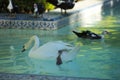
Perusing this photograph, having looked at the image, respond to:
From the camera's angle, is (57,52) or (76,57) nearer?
(57,52)

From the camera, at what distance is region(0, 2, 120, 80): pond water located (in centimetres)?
650

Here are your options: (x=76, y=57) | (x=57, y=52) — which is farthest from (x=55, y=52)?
(x=76, y=57)

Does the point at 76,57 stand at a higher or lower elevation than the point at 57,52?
lower

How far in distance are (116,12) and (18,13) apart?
4014mm

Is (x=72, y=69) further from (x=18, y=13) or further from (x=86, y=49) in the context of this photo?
(x=18, y=13)

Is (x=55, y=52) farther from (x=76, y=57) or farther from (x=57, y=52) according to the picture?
(x=76, y=57)

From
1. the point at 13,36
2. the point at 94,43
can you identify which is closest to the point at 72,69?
the point at 94,43

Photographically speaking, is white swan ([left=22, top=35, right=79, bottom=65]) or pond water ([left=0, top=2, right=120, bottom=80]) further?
white swan ([left=22, top=35, right=79, bottom=65])

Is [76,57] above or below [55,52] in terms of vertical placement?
below

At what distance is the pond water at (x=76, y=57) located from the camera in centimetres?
650

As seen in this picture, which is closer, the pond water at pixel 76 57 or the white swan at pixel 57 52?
the pond water at pixel 76 57

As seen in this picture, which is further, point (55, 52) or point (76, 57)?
point (76, 57)

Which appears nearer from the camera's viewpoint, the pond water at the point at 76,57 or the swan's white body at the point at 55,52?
the pond water at the point at 76,57

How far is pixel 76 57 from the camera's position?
7.53 m
